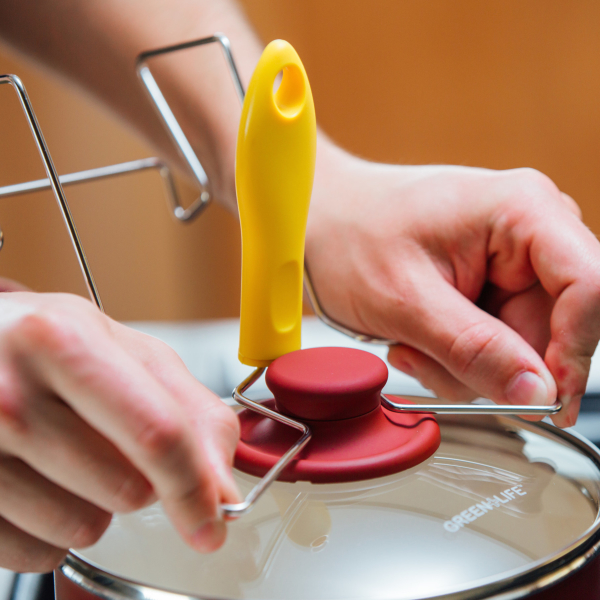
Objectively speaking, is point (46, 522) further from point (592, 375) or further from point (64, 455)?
point (592, 375)

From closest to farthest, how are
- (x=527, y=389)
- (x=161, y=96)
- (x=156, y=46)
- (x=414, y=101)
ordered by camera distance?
(x=527, y=389) < (x=161, y=96) < (x=156, y=46) < (x=414, y=101)

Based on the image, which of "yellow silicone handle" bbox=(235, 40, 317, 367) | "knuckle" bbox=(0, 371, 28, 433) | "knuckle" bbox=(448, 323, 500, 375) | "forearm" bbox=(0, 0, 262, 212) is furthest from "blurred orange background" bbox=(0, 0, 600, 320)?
"knuckle" bbox=(0, 371, 28, 433)

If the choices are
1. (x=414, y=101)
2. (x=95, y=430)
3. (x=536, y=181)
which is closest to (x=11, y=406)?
(x=95, y=430)

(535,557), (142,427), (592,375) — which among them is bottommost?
(592,375)

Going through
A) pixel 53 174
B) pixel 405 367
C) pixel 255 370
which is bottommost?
pixel 405 367

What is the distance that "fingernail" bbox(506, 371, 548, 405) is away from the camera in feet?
1.29

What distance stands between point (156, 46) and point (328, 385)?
492 mm

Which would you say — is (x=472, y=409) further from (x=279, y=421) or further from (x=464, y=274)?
(x=464, y=274)

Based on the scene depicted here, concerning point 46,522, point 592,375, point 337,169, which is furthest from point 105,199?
point 46,522

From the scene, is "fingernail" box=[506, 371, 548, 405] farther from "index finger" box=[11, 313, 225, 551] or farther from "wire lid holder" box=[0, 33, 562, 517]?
"index finger" box=[11, 313, 225, 551]

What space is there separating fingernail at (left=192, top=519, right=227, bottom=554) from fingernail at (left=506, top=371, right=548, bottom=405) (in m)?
0.25

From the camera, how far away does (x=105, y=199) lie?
1317 millimetres

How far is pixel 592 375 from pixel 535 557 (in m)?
0.35

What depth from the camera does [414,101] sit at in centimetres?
132
